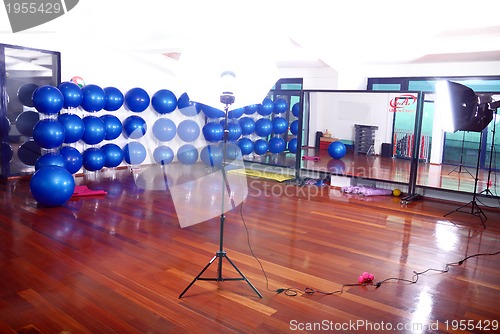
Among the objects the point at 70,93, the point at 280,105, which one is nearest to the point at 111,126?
the point at 70,93

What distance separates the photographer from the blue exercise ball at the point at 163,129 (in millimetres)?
7637

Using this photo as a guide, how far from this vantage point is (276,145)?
8.33 metres

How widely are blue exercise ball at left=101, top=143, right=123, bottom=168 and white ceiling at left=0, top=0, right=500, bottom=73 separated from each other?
1.72 m

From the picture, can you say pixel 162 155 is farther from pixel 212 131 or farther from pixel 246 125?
pixel 246 125

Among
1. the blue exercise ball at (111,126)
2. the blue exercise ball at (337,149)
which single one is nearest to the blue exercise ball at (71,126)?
the blue exercise ball at (111,126)

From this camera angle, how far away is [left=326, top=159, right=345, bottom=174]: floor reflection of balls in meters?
6.74

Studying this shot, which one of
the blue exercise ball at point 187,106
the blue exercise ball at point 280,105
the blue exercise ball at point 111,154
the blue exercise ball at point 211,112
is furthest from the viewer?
the blue exercise ball at point 280,105

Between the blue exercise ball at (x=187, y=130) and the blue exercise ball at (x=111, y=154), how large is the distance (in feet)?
4.48

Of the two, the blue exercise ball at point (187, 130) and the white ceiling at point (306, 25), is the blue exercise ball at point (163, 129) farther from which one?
the white ceiling at point (306, 25)

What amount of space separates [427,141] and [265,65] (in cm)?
762

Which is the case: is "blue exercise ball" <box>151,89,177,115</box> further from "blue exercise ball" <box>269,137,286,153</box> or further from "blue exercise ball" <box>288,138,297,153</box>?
"blue exercise ball" <box>288,138,297,153</box>

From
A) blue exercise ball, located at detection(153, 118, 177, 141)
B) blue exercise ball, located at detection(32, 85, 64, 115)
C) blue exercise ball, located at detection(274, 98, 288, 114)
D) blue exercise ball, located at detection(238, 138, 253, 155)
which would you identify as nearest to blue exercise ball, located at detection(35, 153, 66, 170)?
blue exercise ball, located at detection(32, 85, 64, 115)

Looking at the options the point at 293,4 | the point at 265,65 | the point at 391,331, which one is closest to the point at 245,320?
the point at 391,331

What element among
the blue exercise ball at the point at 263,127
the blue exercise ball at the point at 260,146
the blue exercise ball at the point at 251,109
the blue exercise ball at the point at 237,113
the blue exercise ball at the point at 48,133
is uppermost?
the blue exercise ball at the point at 251,109
